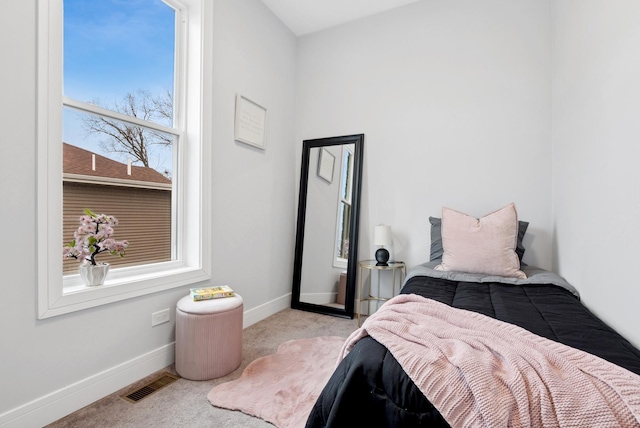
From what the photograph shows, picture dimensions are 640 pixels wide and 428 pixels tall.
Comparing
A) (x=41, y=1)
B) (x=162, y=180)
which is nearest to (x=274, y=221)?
(x=162, y=180)

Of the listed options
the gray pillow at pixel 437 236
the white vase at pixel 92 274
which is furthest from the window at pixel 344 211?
the white vase at pixel 92 274

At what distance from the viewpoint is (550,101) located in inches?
100

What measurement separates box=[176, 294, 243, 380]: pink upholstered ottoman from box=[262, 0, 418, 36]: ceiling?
9.09 ft

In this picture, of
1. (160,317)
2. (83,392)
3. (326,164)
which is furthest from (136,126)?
(326,164)

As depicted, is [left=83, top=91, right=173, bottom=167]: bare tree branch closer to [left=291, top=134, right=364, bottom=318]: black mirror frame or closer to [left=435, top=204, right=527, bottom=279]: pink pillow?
[left=291, top=134, right=364, bottom=318]: black mirror frame

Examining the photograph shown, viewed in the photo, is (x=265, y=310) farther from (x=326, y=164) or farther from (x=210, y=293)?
(x=326, y=164)

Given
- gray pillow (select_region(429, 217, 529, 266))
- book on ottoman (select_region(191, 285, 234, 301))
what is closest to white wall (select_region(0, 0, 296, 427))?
book on ottoman (select_region(191, 285, 234, 301))

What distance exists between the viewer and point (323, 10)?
10.2 ft

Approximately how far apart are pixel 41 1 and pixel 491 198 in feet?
10.2

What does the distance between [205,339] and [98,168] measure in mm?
1203

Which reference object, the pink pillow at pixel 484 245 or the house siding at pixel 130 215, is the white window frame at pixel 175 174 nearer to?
the house siding at pixel 130 215

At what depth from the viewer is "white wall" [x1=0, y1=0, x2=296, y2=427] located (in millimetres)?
1418

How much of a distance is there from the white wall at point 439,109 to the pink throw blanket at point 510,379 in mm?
1851

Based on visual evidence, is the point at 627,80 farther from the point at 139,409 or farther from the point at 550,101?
the point at 139,409
